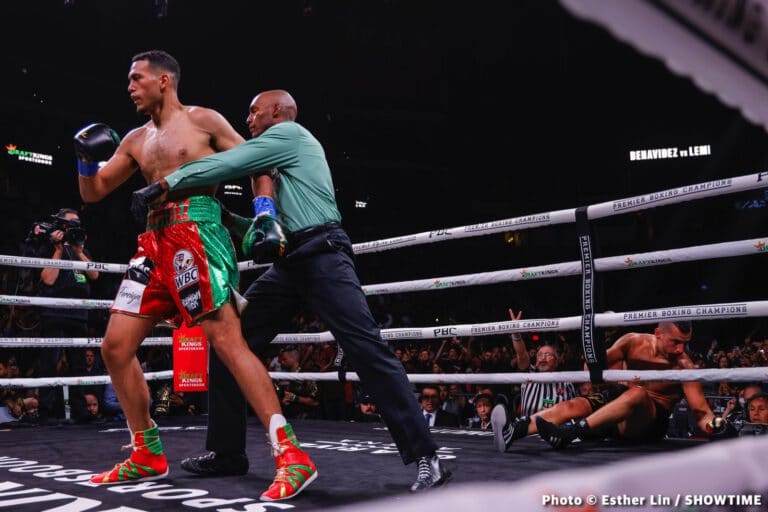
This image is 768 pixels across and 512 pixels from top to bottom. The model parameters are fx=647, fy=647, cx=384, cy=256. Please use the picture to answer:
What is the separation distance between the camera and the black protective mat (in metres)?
1.40

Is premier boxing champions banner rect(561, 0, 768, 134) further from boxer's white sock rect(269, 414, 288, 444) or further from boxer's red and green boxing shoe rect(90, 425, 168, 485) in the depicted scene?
boxer's red and green boxing shoe rect(90, 425, 168, 485)

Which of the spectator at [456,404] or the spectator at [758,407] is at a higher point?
the spectator at [758,407]

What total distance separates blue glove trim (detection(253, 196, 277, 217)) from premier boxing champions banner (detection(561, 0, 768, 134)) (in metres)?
1.31

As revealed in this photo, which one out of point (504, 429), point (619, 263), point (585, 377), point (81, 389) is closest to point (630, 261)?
point (619, 263)

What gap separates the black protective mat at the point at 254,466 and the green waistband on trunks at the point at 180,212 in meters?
0.69

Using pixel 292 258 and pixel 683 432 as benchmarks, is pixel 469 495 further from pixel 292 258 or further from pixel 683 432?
pixel 683 432

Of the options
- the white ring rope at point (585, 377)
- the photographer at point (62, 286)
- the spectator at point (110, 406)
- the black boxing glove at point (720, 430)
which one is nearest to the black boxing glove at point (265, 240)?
the white ring rope at point (585, 377)

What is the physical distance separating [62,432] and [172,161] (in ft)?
5.74

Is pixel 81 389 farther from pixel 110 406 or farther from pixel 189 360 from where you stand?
pixel 189 360

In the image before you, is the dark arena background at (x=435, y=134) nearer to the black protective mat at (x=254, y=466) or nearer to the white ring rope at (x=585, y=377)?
the white ring rope at (x=585, y=377)

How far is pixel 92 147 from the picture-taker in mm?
1834

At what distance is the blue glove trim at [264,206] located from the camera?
169 cm

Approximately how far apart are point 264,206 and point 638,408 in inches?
58.0

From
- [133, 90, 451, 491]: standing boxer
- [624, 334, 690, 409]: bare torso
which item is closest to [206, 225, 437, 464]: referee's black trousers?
[133, 90, 451, 491]: standing boxer
